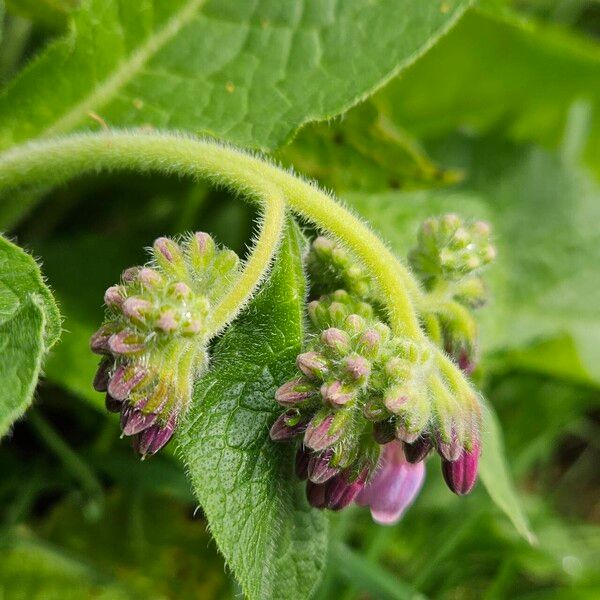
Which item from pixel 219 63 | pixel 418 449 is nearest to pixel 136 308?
pixel 418 449

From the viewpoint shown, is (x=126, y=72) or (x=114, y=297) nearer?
(x=114, y=297)

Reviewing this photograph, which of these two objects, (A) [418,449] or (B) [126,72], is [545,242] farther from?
(A) [418,449]

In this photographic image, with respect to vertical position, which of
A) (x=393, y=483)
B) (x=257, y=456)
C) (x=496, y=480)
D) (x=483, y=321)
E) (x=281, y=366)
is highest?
(x=281, y=366)

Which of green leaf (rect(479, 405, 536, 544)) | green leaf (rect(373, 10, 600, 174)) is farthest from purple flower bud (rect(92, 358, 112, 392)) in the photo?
green leaf (rect(373, 10, 600, 174))

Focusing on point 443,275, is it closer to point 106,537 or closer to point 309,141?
point 309,141

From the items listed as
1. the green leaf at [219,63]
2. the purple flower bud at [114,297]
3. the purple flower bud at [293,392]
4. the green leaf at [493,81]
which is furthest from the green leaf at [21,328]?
the green leaf at [493,81]

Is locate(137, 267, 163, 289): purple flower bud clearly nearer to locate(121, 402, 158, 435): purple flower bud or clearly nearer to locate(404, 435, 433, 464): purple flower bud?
locate(121, 402, 158, 435): purple flower bud
